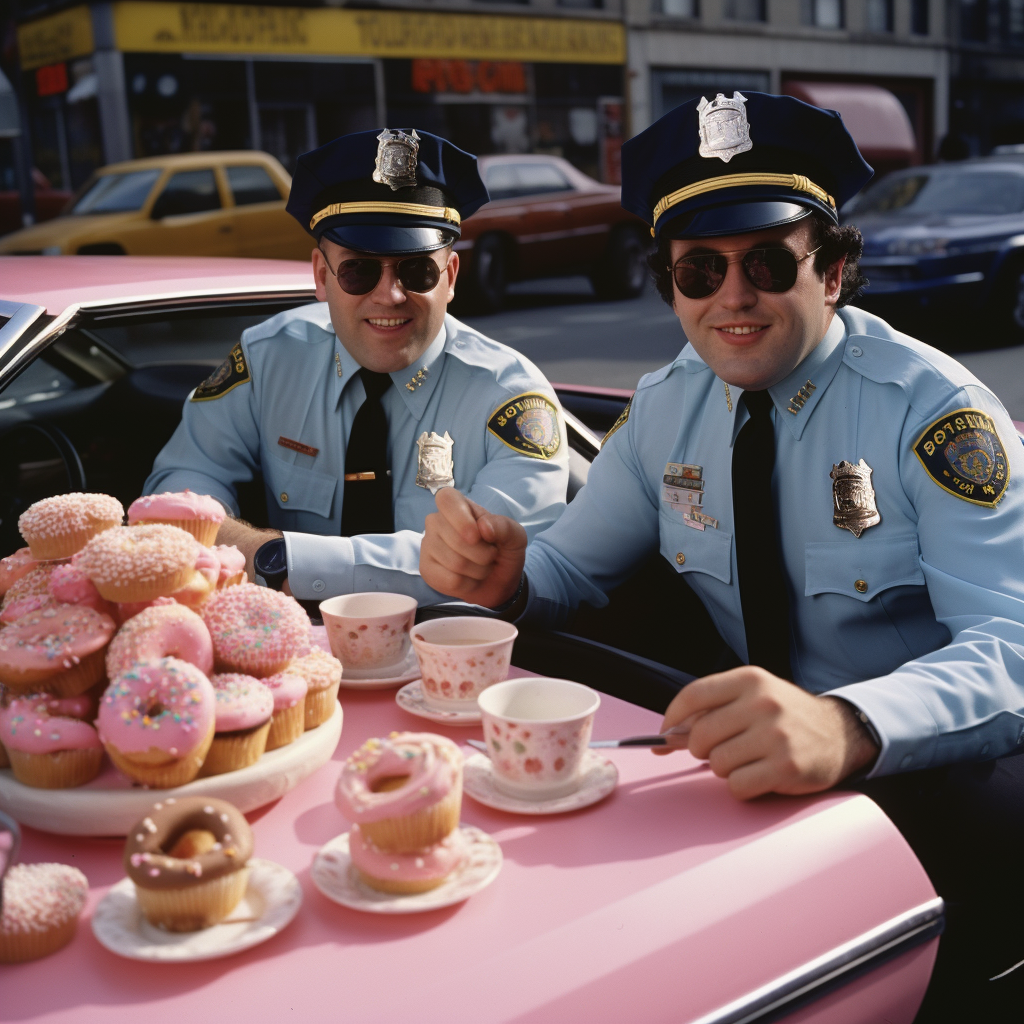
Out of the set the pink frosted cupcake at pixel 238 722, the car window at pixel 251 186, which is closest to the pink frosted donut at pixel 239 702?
the pink frosted cupcake at pixel 238 722

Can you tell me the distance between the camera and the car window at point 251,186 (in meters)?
12.9

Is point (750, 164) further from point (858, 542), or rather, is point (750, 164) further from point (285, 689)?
point (285, 689)

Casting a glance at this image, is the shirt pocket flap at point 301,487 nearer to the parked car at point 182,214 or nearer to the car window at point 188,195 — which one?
the parked car at point 182,214

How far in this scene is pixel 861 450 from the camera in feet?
6.93

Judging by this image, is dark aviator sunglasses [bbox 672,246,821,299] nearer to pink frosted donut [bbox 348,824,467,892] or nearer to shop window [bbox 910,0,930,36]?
pink frosted donut [bbox 348,824,467,892]

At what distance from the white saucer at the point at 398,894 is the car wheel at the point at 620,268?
14224mm

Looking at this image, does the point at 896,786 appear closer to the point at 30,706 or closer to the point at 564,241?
the point at 30,706

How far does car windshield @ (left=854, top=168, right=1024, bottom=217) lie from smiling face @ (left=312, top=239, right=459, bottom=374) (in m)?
9.45

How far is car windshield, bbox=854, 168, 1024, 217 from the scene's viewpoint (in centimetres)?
1099

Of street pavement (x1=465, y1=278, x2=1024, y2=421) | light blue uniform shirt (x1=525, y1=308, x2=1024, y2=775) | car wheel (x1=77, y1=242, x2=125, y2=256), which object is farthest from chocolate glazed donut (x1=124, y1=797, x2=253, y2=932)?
car wheel (x1=77, y1=242, x2=125, y2=256)

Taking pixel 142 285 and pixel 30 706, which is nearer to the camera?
pixel 30 706

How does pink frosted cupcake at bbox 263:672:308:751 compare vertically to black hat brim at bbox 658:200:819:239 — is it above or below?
below

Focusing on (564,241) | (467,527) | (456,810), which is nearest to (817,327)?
(467,527)

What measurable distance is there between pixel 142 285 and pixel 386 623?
5.04ft
